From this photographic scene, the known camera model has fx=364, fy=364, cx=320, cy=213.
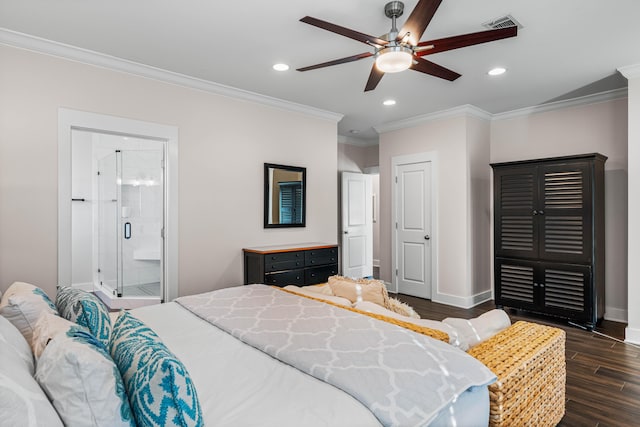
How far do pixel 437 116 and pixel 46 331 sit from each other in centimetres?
483

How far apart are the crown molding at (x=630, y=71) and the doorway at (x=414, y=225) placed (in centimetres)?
215

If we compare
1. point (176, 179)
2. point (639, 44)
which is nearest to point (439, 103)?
point (639, 44)

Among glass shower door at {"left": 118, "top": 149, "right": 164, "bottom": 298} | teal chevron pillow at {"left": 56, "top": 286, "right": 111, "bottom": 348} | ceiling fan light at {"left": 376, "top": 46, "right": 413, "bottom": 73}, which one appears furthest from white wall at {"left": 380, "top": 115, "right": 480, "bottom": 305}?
teal chevron pillow at {"left": 56, "top": 286, "right": 111, "bottom": 348}

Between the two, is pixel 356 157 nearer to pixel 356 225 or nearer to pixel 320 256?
pixel 356 225

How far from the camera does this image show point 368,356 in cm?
141

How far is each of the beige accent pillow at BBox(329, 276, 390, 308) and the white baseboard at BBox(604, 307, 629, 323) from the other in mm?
3525

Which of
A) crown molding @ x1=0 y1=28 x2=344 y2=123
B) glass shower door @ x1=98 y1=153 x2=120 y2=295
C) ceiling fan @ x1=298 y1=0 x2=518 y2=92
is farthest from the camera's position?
glass shower door @ x1=98 y1=153 x2=120 y2=295

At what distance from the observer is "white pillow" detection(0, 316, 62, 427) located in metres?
0.75

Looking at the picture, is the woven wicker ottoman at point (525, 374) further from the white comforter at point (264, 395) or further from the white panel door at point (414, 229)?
the white panel door at point (414, 229)

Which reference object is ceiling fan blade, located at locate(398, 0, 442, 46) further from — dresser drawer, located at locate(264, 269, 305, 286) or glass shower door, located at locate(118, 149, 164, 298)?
glass shower door, located at locate(118, 149, 164, 298)

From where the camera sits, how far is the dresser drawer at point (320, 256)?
13.9ft

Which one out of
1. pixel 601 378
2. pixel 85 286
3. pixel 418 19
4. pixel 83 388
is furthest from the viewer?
pixel 85 286

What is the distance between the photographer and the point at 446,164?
Result: 4922 mm

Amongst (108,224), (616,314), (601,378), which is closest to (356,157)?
(108,224)
